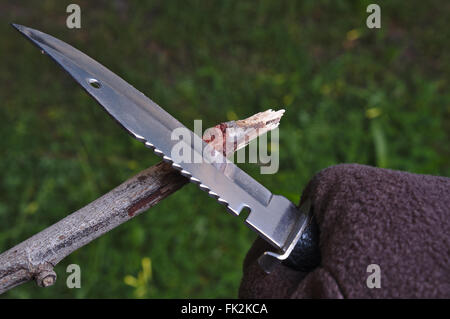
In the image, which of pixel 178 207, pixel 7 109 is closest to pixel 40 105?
pixel 7 109

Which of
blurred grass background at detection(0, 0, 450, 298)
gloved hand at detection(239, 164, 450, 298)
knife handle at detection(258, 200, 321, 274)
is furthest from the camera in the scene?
A: blurred grass background at detection(0, 0, 450, 298)

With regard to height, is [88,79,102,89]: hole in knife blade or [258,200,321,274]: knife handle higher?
[88,79,102,89]: hole in knife blade

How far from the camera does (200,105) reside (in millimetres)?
2371

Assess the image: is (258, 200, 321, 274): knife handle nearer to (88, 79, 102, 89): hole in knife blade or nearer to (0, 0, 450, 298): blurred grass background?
(88, 79, 102, 89): hole in knife blade

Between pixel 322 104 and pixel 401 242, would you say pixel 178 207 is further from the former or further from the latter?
pixel 401 242

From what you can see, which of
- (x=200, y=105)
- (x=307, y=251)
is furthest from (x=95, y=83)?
(x=200, y=105)

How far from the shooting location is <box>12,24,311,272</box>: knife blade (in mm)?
748

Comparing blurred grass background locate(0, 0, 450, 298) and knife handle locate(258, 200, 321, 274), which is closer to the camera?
knife handle locate(258, 200, 321, 274)

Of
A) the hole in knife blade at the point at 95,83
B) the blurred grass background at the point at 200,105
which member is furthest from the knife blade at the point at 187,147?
the blurred grass background at the point at 200,105

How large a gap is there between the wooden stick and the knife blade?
6 centimetres

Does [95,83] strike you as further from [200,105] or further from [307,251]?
[200,105]

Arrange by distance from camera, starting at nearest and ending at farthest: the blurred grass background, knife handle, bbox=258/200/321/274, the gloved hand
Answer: the gloved hand
knife handle, bbox=258/200/321/274
the blurred grass background

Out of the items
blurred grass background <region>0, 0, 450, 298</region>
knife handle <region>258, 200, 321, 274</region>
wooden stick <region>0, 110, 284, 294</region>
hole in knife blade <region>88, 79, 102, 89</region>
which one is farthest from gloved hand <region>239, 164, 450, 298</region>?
blurred grass background <region>0, 0, 450, 298</region>

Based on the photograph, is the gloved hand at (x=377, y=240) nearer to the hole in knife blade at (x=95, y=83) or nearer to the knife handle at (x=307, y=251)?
the knife handle at (x=307, y=251)
